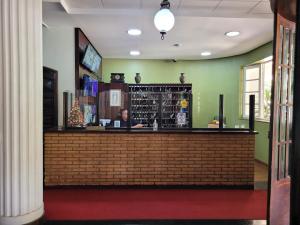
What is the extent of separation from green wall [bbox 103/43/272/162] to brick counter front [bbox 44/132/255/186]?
3.99 meters

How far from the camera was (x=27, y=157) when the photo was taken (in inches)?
113

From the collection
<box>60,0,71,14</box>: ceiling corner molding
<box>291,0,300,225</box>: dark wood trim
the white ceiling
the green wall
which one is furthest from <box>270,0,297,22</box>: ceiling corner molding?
the green wall

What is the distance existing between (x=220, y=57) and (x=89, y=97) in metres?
5.07

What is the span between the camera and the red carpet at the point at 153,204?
3354 mm

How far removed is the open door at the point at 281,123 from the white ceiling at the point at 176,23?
1.52 m

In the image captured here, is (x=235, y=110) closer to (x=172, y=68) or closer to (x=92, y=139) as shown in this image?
(x=172, y=68)

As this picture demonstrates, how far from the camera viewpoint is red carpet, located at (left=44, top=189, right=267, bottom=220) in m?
3.35

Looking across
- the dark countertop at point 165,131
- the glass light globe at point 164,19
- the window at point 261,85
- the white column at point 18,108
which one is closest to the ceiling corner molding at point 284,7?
the glass light globe at point 164,19

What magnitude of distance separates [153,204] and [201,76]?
6.09 metres

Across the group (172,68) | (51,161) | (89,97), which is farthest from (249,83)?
(51,161)

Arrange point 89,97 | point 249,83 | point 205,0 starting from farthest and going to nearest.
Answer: point 249,83, point 89,97, point 205,0

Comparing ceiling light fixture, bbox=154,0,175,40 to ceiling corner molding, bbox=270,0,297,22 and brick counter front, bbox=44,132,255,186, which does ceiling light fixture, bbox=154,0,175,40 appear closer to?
ceiling corner molding, bbox=270,0,297,22

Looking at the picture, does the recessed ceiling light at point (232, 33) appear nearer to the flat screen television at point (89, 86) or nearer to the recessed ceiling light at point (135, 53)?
the recessed ceiling light at point (135, 53)

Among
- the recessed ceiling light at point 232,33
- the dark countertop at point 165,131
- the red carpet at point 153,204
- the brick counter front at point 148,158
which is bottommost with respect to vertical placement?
the red carpet at point 153,204
